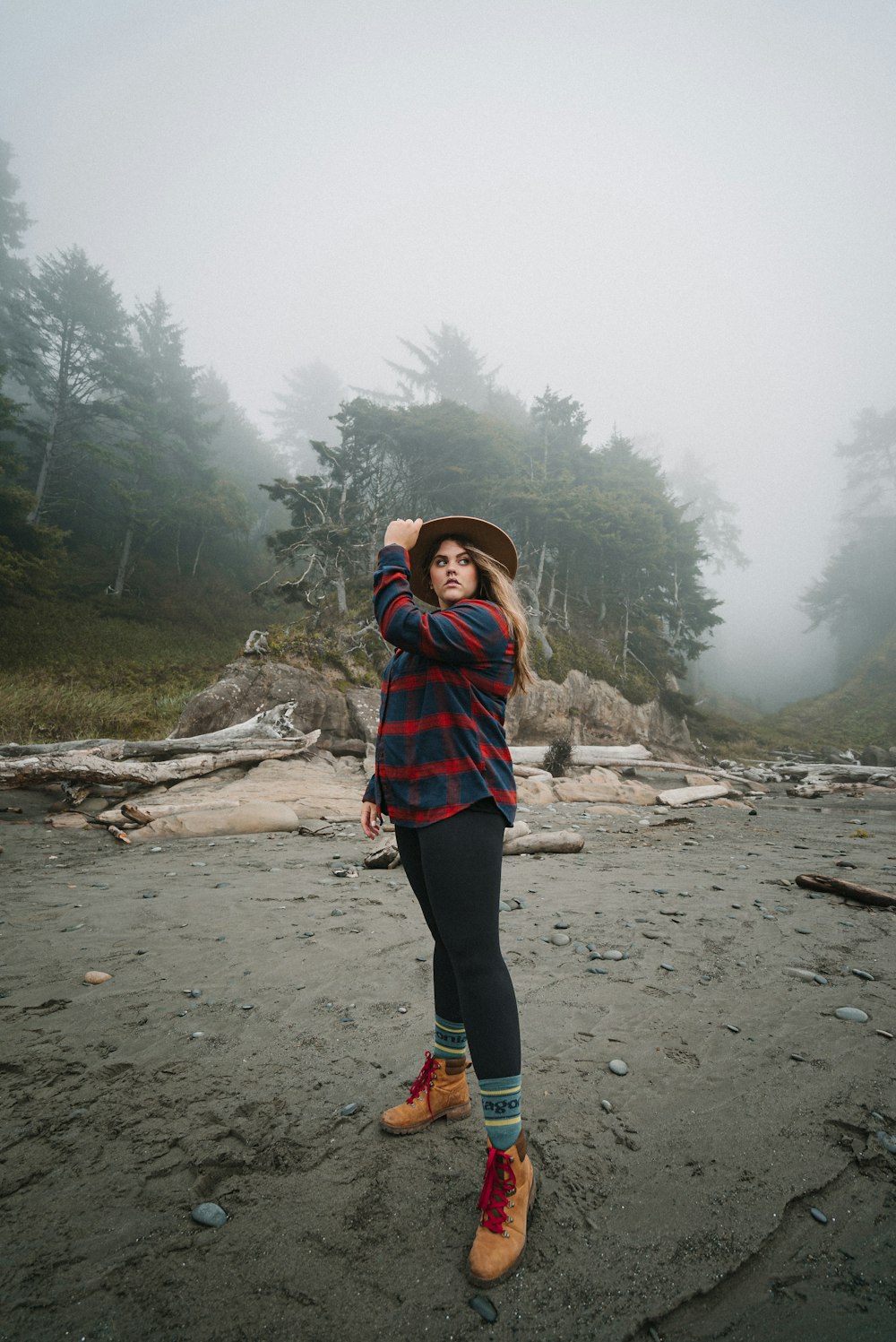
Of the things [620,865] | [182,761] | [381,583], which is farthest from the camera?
[182,761]

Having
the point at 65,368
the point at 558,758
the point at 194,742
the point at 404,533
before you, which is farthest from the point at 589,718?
the point at 65,368

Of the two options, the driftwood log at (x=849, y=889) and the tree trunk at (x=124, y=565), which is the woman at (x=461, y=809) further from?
the tree trunk at (x=124, y=565)

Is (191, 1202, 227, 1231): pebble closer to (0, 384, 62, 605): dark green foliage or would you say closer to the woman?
the woman

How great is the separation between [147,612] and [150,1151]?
2441cm

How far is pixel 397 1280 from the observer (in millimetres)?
1438

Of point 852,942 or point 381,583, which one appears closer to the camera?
point 381,583

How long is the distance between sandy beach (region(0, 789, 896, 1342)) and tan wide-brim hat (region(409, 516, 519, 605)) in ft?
7.22

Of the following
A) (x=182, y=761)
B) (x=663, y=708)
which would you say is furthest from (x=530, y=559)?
(x=182, y=761)

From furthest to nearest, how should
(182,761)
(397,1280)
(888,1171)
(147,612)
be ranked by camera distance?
(147,612)
(182,761)
(888,1171)
(397,1280)

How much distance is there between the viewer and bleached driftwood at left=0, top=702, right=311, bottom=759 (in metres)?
8.91

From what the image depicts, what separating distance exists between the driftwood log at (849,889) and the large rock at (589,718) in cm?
1293

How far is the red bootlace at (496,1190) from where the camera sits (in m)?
1.54

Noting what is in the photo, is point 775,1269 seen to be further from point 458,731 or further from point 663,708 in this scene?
point 663,708

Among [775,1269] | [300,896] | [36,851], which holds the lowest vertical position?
[36,851]
